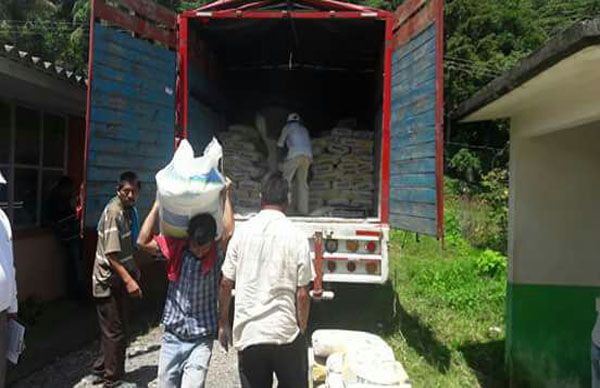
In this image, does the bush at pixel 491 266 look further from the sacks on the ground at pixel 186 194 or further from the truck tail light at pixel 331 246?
the sacks on the ground at pixel 186 194

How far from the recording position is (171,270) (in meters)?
3.51

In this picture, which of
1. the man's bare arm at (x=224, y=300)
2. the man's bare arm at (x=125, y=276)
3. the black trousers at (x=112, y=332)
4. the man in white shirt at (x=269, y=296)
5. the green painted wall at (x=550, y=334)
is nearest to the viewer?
the man in white shirt at (x=269, y=296)

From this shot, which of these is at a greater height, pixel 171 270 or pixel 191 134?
pixel 191 134

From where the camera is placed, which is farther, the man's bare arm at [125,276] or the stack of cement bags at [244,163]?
the stack of cement bags at [244,163]

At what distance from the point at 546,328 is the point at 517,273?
1.70 ft

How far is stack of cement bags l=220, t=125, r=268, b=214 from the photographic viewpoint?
723cm

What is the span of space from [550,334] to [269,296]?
3.31 meters

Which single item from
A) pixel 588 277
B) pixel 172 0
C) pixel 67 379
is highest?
pixel 172 0

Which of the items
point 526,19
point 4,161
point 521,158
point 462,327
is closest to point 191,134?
point 4,161

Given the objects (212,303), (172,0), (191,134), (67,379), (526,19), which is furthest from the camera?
(526,19)

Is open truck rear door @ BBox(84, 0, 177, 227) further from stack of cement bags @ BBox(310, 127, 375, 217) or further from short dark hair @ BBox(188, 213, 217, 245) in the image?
short dark hair @ BBox(188, 213, 217, 245)

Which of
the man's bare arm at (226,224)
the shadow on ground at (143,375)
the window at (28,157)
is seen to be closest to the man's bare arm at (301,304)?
the man's bare arm at (226,224)

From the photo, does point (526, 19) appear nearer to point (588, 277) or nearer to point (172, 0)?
point (172, 0)

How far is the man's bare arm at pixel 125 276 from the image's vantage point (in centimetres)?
460
